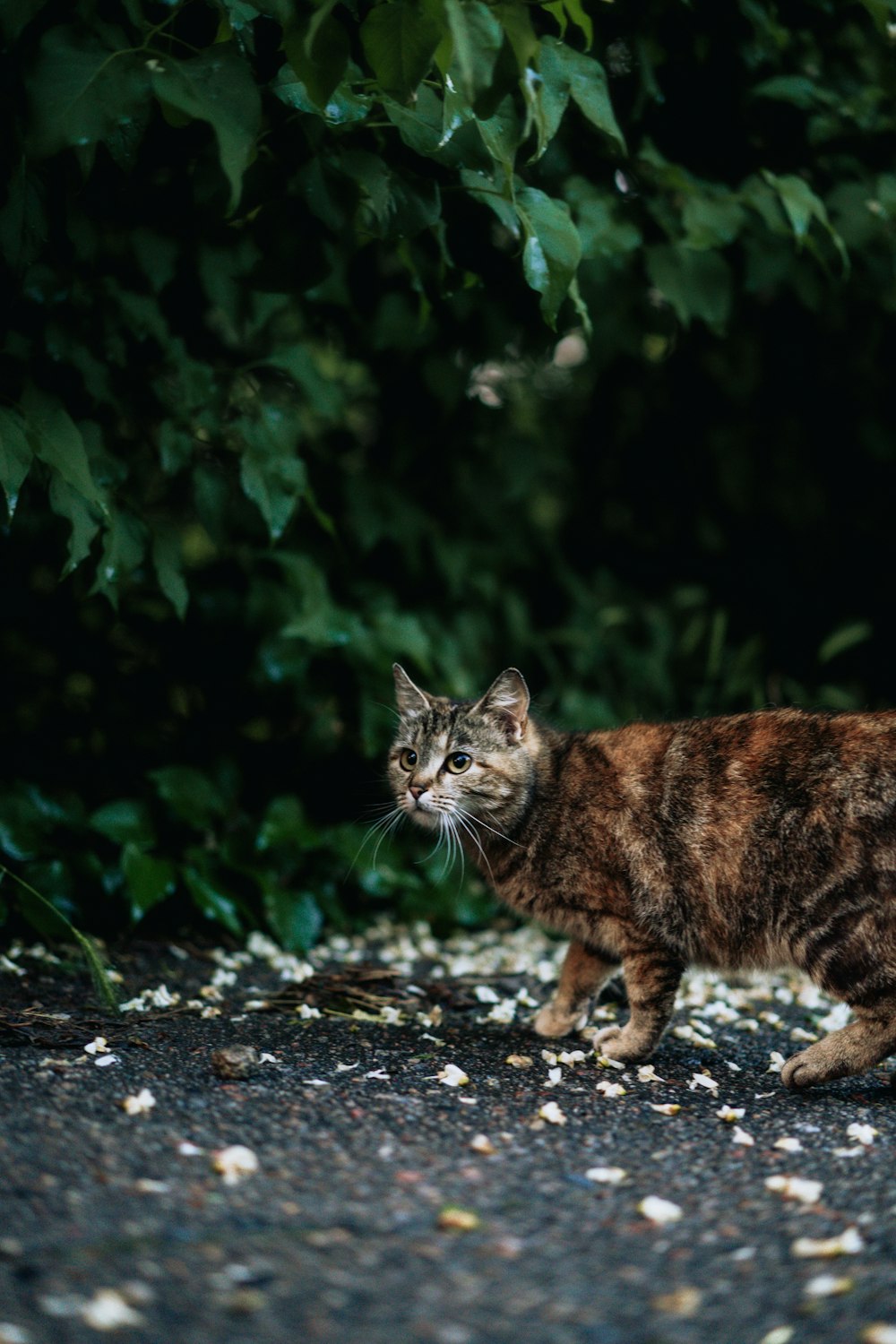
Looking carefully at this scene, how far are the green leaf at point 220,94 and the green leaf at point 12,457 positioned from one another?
1.05 metres

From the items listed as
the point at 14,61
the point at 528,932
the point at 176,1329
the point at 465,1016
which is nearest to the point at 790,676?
the point at 528,932

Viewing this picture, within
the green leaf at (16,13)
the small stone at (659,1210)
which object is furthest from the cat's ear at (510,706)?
the green leaf at (16,13)

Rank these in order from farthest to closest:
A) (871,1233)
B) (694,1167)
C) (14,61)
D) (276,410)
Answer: (276,410), (14,61), (694,1167), (871,1233)

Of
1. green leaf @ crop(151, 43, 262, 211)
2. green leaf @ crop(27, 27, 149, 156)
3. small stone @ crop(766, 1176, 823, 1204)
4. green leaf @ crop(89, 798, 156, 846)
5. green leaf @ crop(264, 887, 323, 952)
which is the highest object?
green leaf @ crop(151, 43, 262, 211)

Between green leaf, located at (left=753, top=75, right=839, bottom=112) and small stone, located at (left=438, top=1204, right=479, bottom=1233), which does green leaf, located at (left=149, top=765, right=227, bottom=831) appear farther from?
green leaf, located at (left=753, top=75, right=839, bottom=112)

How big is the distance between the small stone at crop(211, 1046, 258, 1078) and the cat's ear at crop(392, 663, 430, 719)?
149 cm

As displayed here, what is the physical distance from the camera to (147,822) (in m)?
5.05

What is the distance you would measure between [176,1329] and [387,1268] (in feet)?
1.27

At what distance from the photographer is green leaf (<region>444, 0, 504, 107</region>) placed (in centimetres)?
229

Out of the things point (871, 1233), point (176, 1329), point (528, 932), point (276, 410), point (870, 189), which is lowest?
point (528, 932)

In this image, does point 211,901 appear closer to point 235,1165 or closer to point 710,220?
point 235,1165

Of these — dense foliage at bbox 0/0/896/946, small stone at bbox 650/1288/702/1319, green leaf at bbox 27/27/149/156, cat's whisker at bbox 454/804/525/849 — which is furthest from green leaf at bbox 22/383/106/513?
small stone at bbox 650/1288/702/1319

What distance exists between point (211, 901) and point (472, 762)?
4.95ft

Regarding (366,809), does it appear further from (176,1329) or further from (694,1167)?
(176,1329)
